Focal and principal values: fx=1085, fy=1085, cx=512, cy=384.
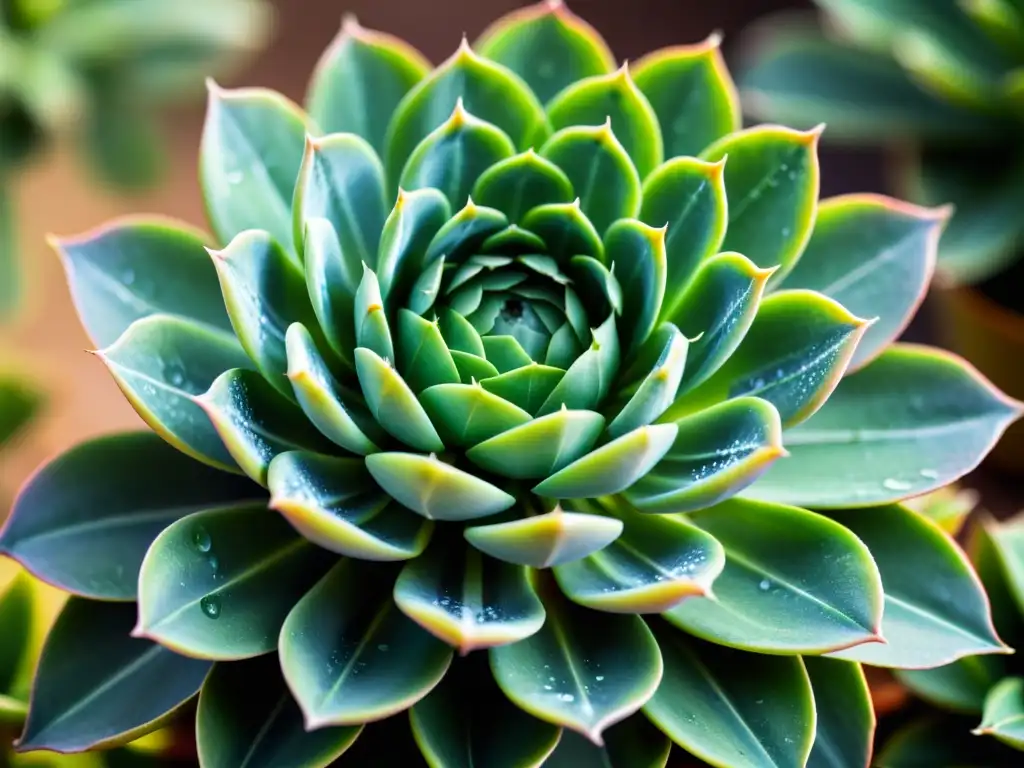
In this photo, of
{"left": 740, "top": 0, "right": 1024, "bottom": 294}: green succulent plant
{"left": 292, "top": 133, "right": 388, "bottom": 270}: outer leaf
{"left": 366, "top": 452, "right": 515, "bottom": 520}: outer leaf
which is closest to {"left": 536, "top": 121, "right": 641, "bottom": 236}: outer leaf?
{"left": 292, "top": 133, "right": 388, "bottom": 270}: outer leaf

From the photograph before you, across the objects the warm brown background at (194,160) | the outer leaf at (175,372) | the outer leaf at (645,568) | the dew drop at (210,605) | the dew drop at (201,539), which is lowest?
the warm brown background at (194,160)

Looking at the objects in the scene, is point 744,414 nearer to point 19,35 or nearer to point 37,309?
point 19,35

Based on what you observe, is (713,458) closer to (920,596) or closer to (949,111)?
(920,596)

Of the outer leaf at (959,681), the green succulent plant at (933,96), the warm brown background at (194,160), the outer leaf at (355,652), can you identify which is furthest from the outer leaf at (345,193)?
the warm brown background at (194,160)

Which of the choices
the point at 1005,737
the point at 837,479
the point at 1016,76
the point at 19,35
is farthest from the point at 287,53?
the point at 1005,737

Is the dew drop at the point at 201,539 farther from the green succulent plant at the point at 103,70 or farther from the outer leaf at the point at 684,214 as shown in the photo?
the green succulent plant at the point at 103,70

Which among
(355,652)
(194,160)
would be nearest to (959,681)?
(355,652)

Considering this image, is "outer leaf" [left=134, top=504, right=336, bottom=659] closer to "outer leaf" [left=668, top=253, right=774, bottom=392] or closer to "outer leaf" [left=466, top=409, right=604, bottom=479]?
"outer leaf" [left=466, top=409, right=604, bottom=479]
